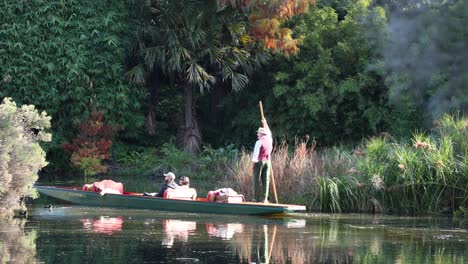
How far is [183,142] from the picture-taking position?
114 feet

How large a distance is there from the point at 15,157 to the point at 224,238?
497 centimetres

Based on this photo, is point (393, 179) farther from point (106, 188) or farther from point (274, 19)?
point (274, 19)

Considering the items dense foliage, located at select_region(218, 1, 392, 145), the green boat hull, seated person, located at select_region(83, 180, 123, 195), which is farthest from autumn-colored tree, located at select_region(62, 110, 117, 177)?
seated person, located at select_region(83, 180, 123, 195)

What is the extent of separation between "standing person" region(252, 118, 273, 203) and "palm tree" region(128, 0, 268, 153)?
1207 centimetres

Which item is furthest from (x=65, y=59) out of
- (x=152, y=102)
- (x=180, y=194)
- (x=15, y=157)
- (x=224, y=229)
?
(x=224, y=229)

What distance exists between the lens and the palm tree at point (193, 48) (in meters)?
33.2

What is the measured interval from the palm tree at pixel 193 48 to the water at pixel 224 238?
42.5 feet

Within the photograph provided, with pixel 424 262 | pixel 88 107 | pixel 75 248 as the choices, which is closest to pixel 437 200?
pixel 424 262

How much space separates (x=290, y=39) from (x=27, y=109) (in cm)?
1415

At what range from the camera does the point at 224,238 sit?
16219 mm

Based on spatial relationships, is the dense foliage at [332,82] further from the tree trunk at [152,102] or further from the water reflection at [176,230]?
the water reflection at [176,230]

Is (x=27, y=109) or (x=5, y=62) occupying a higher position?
(x=5, y=62)

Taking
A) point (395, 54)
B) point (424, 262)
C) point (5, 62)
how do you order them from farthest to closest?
point (5, 62), point (395, 54), point (424, 262)

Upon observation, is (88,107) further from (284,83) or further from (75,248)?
(75,248)
